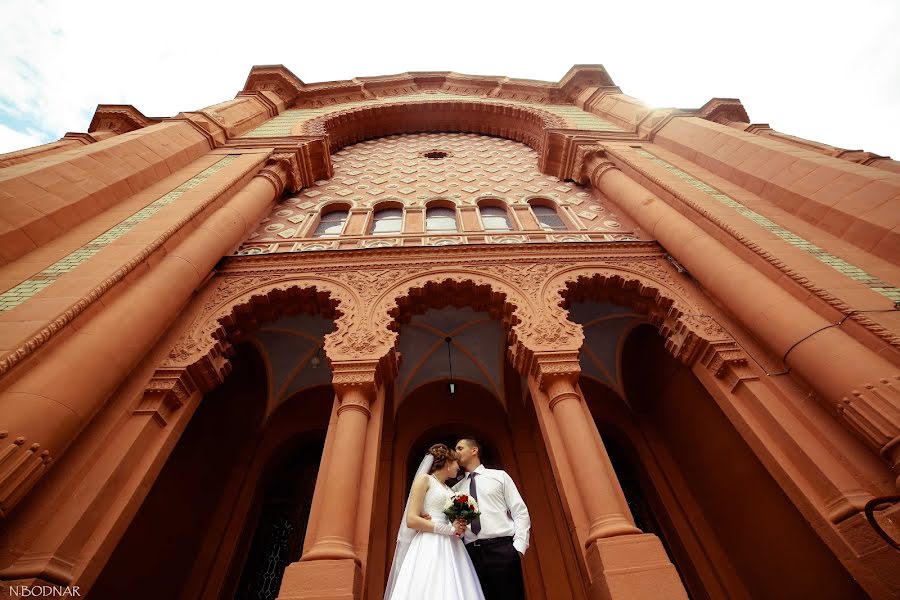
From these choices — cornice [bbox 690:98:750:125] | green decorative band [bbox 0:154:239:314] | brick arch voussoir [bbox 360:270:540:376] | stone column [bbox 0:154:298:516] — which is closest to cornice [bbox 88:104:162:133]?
green decorative band [bbox 0:154:239:314]

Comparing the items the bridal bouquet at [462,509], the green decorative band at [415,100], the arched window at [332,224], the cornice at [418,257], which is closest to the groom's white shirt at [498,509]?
the bridal bouquet at [462,509]

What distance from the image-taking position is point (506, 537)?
10.9 ft

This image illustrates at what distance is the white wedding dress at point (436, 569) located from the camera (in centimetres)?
275

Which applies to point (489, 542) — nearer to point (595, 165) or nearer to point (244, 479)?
point (244, 479)

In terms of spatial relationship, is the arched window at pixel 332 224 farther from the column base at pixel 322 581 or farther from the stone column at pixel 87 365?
the column base at pixel 322 581

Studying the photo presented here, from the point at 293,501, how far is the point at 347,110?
10.4m

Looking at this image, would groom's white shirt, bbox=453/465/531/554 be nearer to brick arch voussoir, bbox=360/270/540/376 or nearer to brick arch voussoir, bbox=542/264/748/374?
brick arch voussoir, bbox=360/270/540/376

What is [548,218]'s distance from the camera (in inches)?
342

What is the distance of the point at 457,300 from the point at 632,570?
377 cm

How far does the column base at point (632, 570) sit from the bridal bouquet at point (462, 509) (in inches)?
39.6

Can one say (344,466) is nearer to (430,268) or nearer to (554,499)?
(430,268)

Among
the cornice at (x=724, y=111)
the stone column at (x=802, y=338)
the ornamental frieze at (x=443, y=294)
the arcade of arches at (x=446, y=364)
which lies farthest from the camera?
the cornice at (x=724, y=111)

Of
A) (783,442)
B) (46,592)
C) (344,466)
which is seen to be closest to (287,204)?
(344,466)

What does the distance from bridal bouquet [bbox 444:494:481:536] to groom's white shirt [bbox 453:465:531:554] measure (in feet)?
0.62
